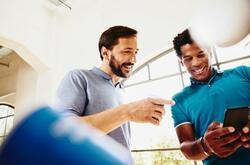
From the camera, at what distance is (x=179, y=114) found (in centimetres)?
135

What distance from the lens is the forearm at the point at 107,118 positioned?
0.89 meters

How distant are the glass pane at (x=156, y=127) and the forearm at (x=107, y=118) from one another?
1.93 metres

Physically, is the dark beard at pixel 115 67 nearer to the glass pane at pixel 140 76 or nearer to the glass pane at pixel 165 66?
the glass pane at pixel 165 66

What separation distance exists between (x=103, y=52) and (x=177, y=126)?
64cm

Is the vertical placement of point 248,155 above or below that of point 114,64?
below

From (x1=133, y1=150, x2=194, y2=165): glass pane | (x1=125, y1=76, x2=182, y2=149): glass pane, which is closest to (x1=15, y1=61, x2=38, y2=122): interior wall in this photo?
(x1=125, y1=76, x2=182, y2=149): glass pane

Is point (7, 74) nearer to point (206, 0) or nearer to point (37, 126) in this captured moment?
point (206, 0)

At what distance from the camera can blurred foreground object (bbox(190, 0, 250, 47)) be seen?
171 cm

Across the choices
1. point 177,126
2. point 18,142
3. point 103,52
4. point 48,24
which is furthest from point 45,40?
point 18,142

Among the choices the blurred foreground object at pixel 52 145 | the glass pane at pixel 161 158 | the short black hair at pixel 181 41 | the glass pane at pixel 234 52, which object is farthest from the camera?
the glass pane at pixel 161 158

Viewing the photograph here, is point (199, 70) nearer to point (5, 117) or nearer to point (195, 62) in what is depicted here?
point (195, 62)

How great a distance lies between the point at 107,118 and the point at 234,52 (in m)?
2.21

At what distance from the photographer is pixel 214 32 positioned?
1.91m

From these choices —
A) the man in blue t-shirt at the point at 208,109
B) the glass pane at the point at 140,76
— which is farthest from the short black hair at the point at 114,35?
the glass pane at the point at 140,76
